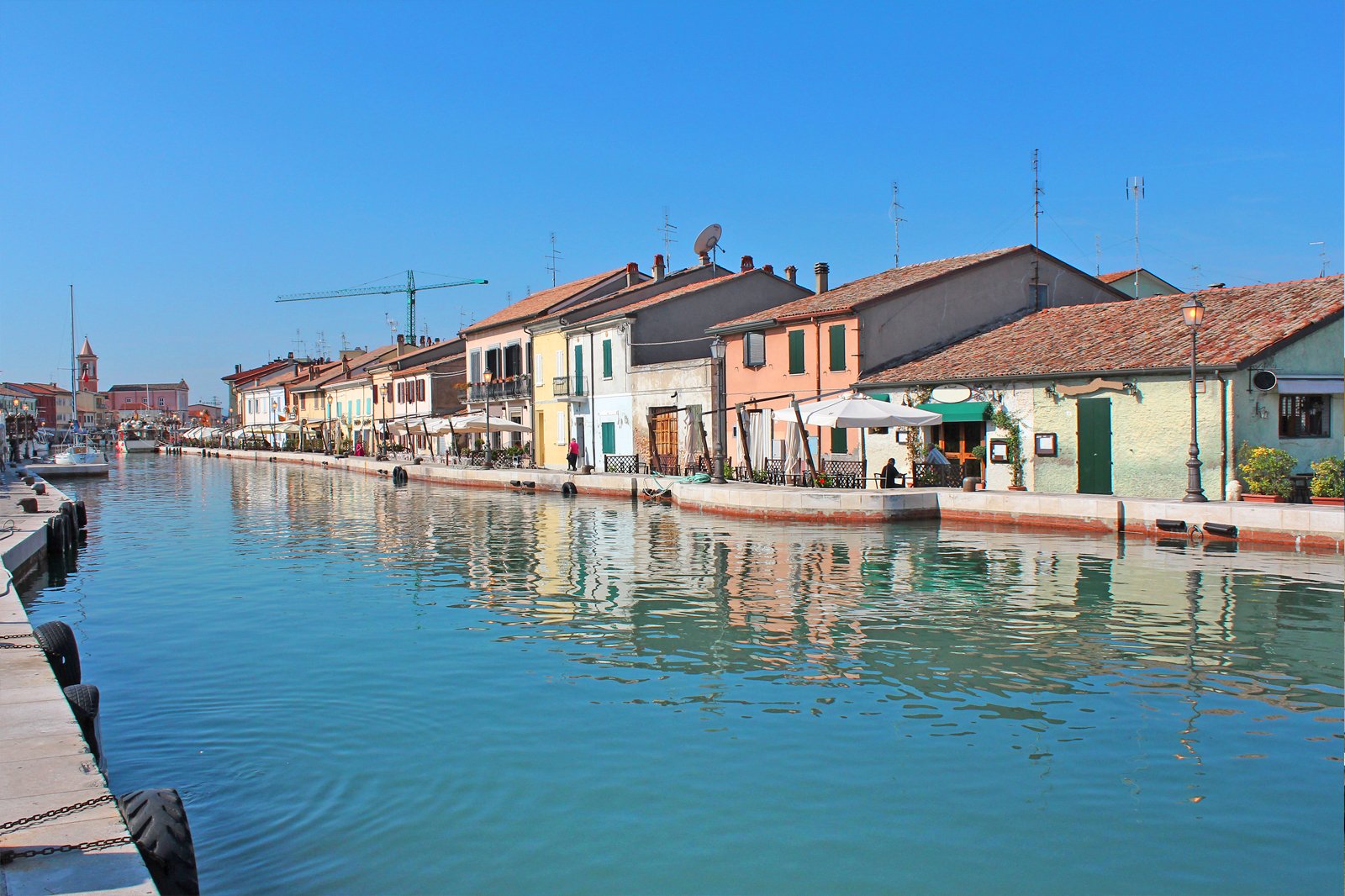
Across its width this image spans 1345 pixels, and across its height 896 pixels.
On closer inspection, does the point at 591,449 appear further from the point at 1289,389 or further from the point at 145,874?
the point at 145,874

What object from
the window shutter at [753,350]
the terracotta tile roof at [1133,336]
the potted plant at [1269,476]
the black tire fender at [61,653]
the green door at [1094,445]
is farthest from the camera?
the window shutter at [753,350]

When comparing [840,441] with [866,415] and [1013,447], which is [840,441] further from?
[1013,447]

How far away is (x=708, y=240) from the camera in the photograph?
44094 millimetres

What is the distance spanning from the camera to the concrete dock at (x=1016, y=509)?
18.6 m

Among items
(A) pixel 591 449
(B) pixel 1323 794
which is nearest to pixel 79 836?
(B) pixel 1323 794

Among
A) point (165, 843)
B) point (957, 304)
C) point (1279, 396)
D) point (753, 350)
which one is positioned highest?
point (957, 304)

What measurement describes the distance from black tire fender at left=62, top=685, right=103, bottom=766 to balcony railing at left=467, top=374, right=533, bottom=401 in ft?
131

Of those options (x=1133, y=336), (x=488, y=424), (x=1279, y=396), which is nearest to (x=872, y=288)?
(x=1133, y=336)

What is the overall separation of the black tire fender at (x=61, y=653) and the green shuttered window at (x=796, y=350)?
24.7 metres

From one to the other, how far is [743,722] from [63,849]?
5.19 m

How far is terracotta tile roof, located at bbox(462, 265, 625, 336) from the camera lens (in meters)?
48.4

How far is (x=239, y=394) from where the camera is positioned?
112m

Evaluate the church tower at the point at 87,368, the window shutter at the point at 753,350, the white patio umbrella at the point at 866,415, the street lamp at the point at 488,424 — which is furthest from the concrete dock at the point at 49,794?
the church tower at the point at 87,368

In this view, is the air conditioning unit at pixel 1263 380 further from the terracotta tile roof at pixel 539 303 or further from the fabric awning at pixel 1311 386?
the terracotta tile roof at pixel 539 303
